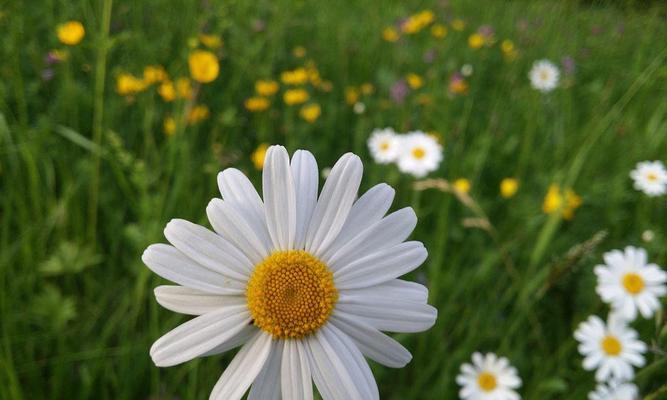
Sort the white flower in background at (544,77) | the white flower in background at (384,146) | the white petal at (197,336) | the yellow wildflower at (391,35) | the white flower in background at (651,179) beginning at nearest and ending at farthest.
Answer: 1. the white petal at (197,336)
2. the white flower in background at (651,179)
3. the white flower in background at (384,146)
4. the white flower in background at (544,77)
5. the yellow wildflower at (391,35)

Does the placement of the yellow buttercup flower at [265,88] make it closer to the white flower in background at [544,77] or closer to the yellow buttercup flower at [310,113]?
the yellow buttercup flower at [310,113]

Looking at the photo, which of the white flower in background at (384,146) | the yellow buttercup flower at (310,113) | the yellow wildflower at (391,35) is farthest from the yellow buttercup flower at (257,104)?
the yellow wildflower at (391,35)

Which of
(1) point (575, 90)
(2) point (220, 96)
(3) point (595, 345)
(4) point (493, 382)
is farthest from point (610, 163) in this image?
(2) point (220, 96)

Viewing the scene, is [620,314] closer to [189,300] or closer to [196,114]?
[189,300]

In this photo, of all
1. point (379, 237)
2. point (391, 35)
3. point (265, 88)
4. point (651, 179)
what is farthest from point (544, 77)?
point (379, 237)

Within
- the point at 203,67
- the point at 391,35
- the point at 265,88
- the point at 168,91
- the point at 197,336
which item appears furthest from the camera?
the point at 391,35

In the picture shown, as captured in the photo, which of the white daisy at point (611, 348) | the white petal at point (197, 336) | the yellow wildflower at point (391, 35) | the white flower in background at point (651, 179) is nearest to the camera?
the white petal at point (197, 336)
